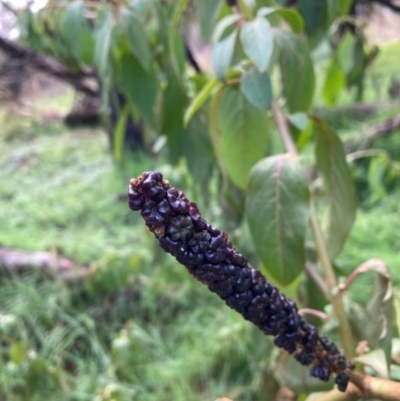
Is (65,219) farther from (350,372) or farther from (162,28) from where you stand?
(350,372)

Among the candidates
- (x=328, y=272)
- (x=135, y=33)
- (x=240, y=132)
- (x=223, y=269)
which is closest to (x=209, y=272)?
(x=223, y=269)

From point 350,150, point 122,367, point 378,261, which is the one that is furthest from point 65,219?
point 378,261

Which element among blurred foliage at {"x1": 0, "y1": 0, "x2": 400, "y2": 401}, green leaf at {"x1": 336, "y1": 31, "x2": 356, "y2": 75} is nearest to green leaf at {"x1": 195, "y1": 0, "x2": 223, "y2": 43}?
blurred foliage at {"x1": 0, "y1": 0, "x2": 400, "y2": 401}

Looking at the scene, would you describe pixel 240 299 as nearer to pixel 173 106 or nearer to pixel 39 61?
pixel 173 106

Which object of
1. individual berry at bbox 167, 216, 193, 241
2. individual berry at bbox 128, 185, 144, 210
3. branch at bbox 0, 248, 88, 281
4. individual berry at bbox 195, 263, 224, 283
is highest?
individual berry at bbox 128, 185, 144, 210

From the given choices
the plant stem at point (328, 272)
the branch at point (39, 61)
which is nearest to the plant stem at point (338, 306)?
the plant stem at point (328, 272)

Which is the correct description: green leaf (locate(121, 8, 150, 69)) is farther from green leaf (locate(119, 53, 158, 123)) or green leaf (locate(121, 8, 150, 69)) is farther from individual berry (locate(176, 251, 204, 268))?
individual berry (locate(176, 251, 204, 268))

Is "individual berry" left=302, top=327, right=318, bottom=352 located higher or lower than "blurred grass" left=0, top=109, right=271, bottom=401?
higher
